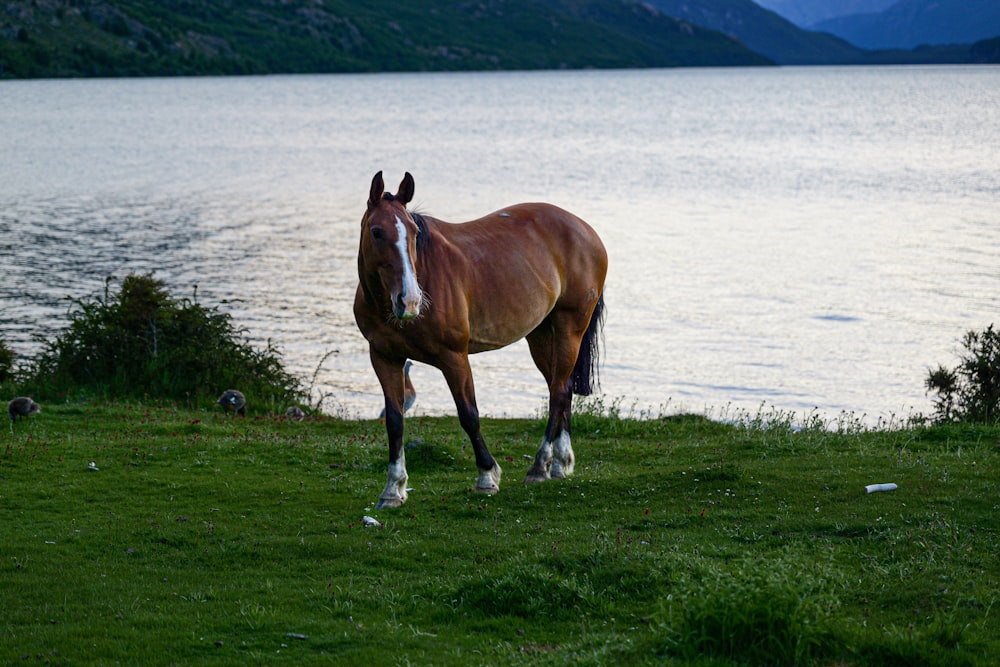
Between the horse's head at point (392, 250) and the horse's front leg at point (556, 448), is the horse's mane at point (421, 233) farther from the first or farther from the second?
the horse's front leg at point (556, 448)

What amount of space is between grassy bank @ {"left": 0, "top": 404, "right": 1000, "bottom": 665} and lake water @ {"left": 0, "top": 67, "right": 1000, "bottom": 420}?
8144 millimetres

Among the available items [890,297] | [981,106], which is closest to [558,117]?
[981,106]

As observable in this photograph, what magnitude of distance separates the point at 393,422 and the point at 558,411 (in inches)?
94.0

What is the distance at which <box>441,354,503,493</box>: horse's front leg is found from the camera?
433 inches

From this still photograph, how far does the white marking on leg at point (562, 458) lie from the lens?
12656mm

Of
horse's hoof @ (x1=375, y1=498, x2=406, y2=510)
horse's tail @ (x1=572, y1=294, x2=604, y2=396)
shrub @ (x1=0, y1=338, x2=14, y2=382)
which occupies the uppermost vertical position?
horse's tail @ (x1=572, y1=294, x2=604, y2=396)

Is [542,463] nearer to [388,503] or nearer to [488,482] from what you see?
[488,482]

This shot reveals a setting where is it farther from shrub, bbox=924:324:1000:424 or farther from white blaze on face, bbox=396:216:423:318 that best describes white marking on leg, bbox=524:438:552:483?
shrub, bbox=924:324:1000:424

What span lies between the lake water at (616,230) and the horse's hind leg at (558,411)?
851 centimetres

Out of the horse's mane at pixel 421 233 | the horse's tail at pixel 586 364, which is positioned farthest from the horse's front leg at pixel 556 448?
the horse's mane at pixel 421 233

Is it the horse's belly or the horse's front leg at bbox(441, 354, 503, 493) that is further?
the horse's belly

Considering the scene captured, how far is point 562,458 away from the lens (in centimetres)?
1273

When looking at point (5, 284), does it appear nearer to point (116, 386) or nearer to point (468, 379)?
point (116, 386)

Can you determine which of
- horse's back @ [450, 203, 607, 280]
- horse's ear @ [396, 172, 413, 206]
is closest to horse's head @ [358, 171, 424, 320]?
horse's ear @ [396, 172, 413, 206]
